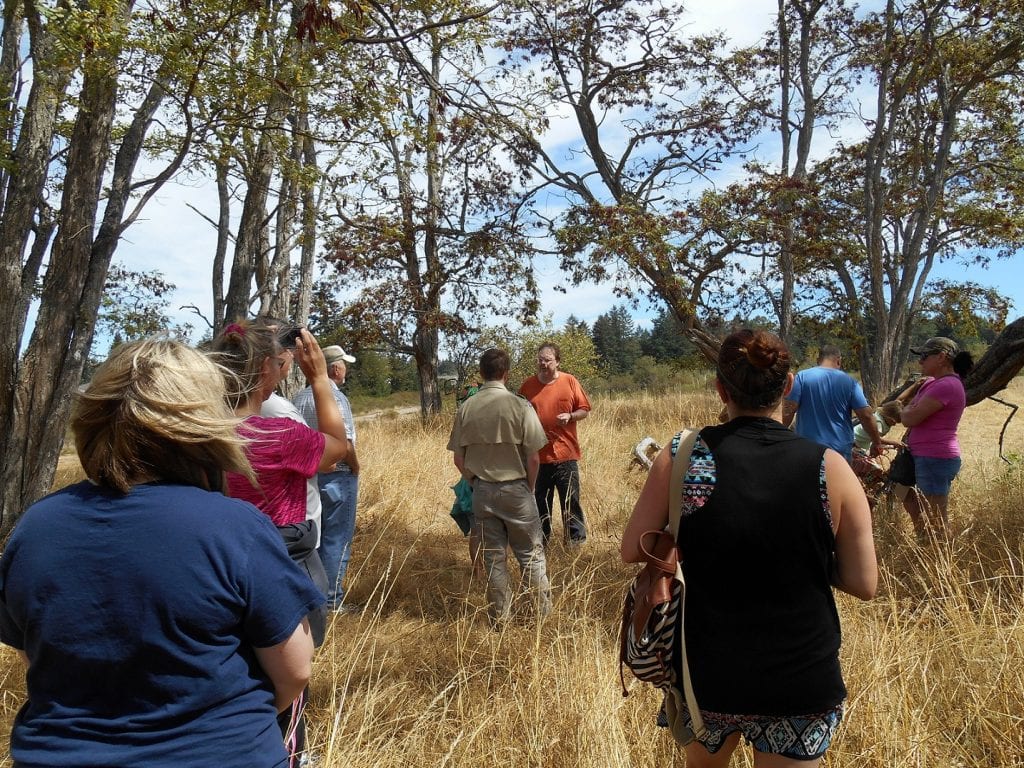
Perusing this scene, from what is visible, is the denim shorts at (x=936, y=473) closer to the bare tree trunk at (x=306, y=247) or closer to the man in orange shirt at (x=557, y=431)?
the man in orange shirt at (x=557, y=431)

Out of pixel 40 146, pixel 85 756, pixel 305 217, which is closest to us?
pixel 85 756

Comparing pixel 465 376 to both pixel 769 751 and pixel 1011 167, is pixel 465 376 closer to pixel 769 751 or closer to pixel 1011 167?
pixel 1011 167

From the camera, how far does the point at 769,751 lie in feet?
6.37

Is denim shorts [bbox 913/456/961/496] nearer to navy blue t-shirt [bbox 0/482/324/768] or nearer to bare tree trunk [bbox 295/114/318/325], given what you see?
navy blue t-shirt [bbox 0/482/324/768]

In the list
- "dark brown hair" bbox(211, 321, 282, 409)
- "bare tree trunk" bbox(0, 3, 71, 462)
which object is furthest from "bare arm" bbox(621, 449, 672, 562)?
"bare tree trunk" bbox(0, 3, 71, 462)

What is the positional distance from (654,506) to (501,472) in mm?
2425

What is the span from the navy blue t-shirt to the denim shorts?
4.94m

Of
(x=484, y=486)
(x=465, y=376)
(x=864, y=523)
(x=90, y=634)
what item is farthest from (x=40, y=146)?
(x=465, y=376)

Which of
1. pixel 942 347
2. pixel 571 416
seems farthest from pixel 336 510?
pixel 942 347

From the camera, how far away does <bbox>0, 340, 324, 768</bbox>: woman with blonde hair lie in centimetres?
136

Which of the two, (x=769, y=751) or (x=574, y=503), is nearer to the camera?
(x=769, y=751)

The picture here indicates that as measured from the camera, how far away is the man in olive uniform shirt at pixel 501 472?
4422 mm

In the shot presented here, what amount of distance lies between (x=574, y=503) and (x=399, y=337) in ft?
34.9

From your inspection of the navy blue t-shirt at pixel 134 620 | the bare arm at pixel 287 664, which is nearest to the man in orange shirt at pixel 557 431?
the bare arm at pixel 287 664
